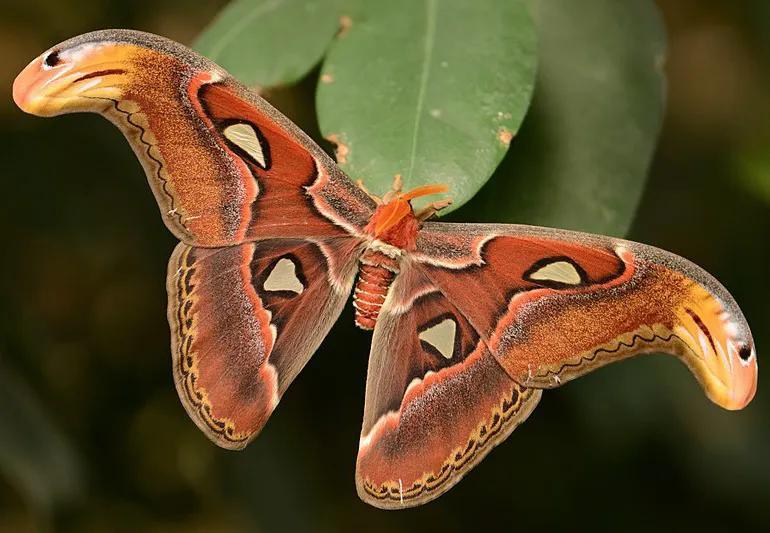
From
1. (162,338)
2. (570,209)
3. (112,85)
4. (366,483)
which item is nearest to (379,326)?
(366,483)

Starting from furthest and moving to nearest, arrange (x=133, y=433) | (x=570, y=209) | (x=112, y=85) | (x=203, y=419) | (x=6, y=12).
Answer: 1. (x=133, y=433)
2. (x=6, y=12)
3. (x=570, y=209)
4. (x=203, y=419)
5. (x=112, y=85)

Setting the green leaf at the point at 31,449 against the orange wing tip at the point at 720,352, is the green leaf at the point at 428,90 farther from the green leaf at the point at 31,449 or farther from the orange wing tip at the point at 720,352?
the green leaf at the point at 31,449

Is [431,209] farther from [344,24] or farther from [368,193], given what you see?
[344,24]

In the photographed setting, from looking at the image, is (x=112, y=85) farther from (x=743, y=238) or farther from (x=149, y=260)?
(x=743, y=238)

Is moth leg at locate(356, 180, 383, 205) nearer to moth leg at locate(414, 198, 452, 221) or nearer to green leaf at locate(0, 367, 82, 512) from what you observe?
moth leg at locate(414, 198, 452, 221)

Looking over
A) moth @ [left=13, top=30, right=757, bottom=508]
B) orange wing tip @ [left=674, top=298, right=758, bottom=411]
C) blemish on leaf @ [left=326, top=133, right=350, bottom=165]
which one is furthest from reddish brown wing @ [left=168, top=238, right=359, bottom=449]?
orange wing tip @ [left=674, top=298, right=758, bottom=411]
